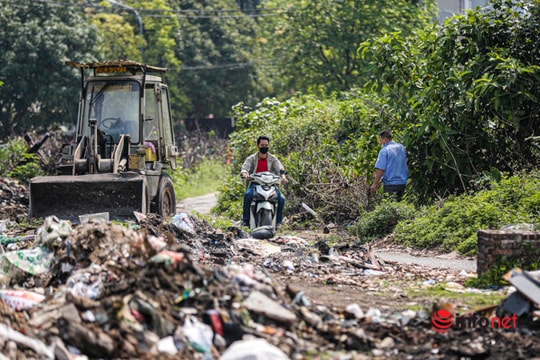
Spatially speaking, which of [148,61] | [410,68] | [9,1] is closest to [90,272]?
[410,68]

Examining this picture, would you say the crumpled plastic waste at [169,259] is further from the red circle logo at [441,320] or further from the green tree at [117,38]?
the green tree at [117,38]

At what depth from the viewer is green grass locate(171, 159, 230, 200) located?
3091 cm

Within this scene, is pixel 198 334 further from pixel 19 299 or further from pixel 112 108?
pixel 112 108

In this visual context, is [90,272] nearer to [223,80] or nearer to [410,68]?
[410,68]

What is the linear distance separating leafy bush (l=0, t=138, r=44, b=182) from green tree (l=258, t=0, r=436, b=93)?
12155mm

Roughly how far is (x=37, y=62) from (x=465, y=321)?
34.5 metres

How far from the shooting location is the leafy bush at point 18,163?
2534cm

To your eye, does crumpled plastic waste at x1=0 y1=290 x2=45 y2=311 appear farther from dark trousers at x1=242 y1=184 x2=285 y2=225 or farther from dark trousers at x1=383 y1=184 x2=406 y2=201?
dark trousers at x1=383 y1=184 x2=406 y2=201

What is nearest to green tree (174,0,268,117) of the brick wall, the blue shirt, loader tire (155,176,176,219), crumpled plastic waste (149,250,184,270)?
loader tire (155,176,176,219)

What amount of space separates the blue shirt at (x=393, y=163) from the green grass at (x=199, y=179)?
14.0 meters

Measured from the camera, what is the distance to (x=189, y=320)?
6539mm

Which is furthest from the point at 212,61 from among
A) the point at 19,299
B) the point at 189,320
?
the point at 189,320

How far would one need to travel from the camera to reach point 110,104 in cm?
1681

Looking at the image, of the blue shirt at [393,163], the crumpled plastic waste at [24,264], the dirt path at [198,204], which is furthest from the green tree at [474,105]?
the dirt path at [198,204]
